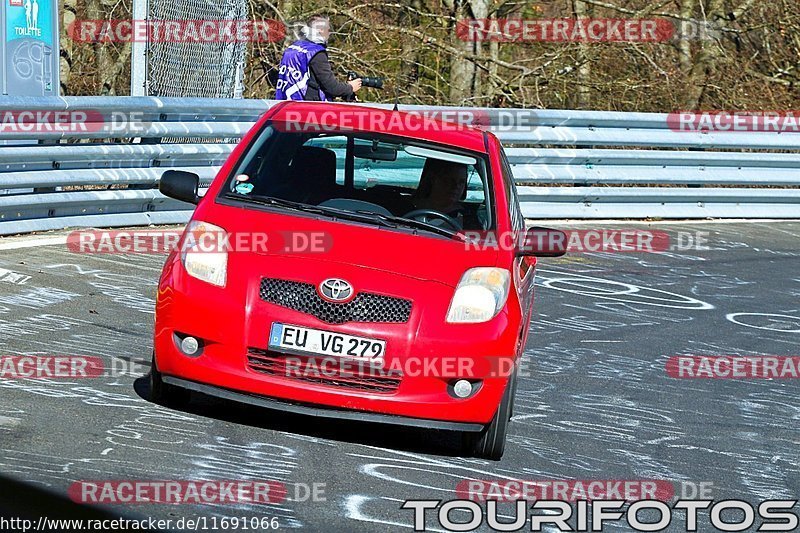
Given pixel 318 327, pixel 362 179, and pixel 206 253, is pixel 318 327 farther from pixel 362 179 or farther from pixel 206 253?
pixel 362 179

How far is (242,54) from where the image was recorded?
14.0m

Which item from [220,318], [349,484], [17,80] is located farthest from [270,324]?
[17,80]

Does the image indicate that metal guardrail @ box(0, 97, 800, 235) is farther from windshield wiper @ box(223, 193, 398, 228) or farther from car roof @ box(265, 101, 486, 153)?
windshield wiper @ box(223, 193, 398, 228)

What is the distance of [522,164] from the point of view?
15336 mm

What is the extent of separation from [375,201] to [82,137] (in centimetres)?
539

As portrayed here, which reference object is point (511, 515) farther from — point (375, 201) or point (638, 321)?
point (638, 321)

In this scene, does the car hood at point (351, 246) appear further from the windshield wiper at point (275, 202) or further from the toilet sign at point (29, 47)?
the toilet sign at point (29, 47)

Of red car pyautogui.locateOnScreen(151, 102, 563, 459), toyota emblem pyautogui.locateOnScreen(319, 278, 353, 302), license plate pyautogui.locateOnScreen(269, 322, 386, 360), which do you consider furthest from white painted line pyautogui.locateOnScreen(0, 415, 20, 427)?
toyota emblem pyautogui.locateOnScreen(319, 278, 353, 302)

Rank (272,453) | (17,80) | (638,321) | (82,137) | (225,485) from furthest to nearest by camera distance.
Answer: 1. (17,80)
2. (82,137)
3. (638,321)
4. (272,453)
5. (225,485)

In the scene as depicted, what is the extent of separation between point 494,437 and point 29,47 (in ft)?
27.0

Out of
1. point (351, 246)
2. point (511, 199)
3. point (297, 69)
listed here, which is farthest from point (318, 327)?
point (297, 69)

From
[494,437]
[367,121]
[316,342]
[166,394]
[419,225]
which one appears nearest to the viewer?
[316,342]

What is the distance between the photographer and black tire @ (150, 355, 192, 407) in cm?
606

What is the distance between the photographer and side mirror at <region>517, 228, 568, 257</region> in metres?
6.79
